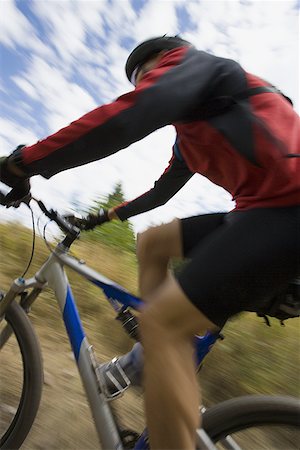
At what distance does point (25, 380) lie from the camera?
196cm

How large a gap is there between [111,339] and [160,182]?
160 centimetres

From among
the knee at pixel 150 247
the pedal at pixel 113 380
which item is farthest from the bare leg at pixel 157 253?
the pedal at pixel 113 380

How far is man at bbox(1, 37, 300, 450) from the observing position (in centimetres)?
123

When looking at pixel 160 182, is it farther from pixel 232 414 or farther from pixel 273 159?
pixel 232 414

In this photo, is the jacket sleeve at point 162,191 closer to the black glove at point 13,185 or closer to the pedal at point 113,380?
the black glove at point 13,185

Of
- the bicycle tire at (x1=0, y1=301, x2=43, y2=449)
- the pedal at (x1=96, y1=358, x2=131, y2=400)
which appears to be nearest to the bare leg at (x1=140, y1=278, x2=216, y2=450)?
the pedal at (x1=96, y1=358, x2=131, y2=400)

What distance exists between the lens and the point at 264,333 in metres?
3.15

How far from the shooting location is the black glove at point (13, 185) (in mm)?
1520

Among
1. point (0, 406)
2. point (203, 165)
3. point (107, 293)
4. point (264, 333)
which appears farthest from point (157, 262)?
point (264, 333)

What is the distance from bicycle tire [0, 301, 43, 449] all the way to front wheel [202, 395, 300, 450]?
93cm

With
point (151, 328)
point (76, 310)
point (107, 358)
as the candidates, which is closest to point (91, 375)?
point (76, 310)

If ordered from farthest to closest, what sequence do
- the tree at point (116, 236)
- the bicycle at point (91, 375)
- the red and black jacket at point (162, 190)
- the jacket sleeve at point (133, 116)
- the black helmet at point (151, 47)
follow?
1. the tree at point (116, 236)
2. the red and black jacket at point (162, 190)
3. the black helmet at point (151, 47)
4. the bicycle at point (91, 375)
5. the jacket sleeve at point (133, 116)

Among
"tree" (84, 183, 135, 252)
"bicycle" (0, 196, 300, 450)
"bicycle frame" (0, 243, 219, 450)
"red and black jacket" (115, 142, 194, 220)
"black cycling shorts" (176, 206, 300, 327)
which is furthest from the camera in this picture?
"tree" (84, 183, 135, 252)

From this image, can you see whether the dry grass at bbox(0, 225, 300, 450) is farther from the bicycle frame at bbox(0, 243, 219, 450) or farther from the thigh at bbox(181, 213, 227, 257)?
the thigh at bbox(181, 213, 227, 257)
